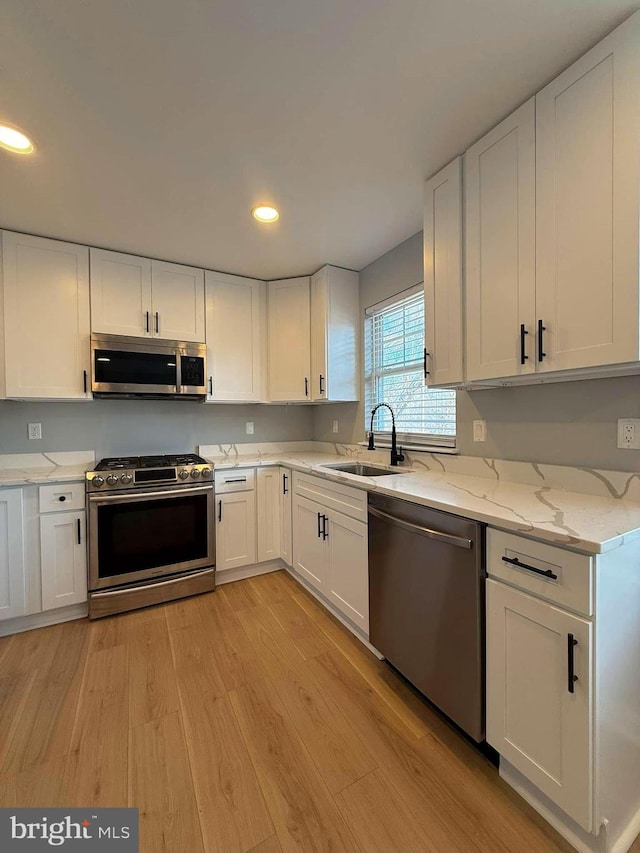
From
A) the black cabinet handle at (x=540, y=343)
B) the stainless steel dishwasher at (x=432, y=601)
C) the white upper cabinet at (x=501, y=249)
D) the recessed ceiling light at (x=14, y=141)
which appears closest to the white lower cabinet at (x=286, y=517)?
the stainless steel dishwasher at (x=432, y=601)

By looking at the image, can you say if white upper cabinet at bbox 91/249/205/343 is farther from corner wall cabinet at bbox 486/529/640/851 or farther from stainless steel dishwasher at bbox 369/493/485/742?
corner wall cabinet at bbox 486/529/640/851

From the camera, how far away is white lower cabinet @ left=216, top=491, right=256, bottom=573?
2730mm

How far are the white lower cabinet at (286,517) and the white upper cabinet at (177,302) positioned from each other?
4.32 ft

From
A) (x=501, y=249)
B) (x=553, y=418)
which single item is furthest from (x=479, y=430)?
(x=501, y=249)

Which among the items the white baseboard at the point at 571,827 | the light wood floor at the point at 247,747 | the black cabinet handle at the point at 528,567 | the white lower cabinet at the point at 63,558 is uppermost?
the black cabinet handle at the point at 528,567

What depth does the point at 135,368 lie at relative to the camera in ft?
8.54

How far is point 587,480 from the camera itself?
1496mm

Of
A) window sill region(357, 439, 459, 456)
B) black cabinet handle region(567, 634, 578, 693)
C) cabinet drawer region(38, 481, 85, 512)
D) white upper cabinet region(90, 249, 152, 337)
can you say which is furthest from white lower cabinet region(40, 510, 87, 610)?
black cabinet handle region(567, 634, 578, 693)

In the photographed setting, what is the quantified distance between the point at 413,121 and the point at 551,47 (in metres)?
0.48

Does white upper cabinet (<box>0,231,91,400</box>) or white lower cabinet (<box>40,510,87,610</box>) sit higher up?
white upper cabinet (<box>0,231,91,400</box>)

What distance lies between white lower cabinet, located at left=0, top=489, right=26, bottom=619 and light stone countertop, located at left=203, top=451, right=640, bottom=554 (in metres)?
1.90

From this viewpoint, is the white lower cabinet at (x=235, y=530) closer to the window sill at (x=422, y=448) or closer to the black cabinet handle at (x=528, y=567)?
the window sill at (x=422, y=448)

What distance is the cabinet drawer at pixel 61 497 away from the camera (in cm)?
220

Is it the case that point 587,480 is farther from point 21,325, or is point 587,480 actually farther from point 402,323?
point 21,325
